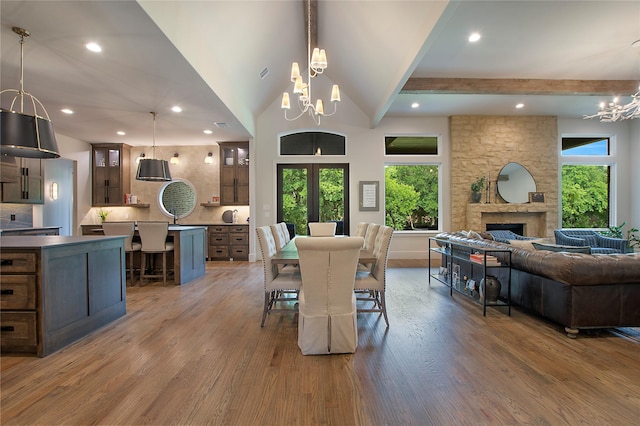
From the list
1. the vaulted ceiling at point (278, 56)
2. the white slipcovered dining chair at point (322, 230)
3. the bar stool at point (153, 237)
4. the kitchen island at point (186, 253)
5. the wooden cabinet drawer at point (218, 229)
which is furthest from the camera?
the wooden cabinet drawer at point (218, 229)

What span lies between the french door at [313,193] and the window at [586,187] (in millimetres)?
5527

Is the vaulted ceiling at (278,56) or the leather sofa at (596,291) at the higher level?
the vaulted ceiling at (278,56)

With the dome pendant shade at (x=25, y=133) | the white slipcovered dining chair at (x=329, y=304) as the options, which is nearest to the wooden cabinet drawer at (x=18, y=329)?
the dome pendant shade at (x=25, y=133)

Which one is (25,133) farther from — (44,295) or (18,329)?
(18,329)

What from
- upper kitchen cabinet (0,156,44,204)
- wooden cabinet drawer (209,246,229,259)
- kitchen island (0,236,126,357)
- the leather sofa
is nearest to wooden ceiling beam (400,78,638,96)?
the leather sofa

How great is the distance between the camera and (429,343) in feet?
8.55

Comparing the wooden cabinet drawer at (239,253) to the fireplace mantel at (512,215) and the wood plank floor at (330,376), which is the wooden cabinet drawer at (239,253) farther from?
the fireplace mantel at (512,215)

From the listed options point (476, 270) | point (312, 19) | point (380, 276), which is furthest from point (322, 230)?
point (312, 19)

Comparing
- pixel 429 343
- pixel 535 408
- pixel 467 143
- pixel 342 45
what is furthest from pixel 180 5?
pixel 467 143

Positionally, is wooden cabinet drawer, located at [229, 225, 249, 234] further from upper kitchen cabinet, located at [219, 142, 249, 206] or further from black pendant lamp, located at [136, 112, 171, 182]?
black pendant lamp, located at [136, 112, 171, 182]

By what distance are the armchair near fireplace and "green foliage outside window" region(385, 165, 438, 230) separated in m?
2.51

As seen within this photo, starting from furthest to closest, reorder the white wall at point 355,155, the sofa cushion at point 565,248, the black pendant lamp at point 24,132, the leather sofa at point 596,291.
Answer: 1. the white wall at point 355,155
2. the sofa cushion at point 565,248
3. the leather sofa at point 596,291
4. the black pendant lamp at point 24,132

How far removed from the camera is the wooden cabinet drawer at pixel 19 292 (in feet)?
7.76

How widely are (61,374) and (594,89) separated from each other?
8.36 meters
